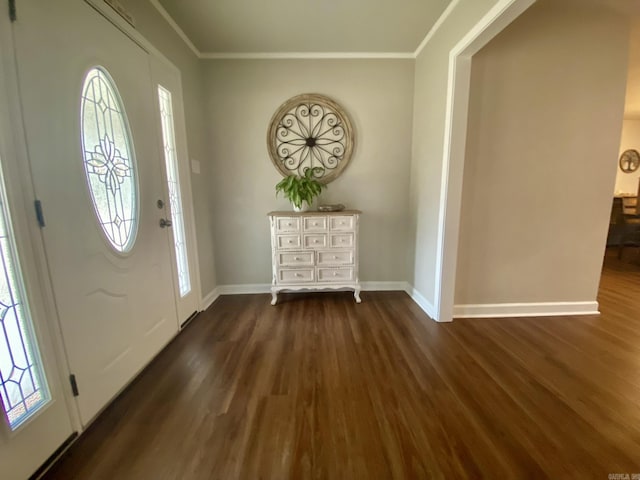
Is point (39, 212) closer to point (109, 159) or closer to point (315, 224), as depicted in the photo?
point (109, 159)

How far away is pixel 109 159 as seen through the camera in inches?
59.2

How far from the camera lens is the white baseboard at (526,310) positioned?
7.93 feet

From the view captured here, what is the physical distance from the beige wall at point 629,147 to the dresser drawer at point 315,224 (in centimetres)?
655

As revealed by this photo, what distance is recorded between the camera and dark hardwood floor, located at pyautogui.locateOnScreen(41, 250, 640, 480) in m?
1.11

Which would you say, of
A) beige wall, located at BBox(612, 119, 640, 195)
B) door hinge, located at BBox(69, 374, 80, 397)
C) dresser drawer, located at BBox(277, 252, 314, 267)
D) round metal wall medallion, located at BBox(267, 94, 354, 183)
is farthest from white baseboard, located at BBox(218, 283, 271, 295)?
beige wall, located at BBox(612, 119, 640, 195)

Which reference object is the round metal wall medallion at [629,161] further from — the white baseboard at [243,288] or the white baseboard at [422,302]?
the white baseboard at [243,288]

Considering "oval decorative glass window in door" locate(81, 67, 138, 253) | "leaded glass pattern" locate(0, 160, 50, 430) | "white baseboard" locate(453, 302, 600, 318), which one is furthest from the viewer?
"white baseboard" locate(453, 302, 600, 318)

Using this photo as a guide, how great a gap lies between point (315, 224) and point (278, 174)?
0.75 m

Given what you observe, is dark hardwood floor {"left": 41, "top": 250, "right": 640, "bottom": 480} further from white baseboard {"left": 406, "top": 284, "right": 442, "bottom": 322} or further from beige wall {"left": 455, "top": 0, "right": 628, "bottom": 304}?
beige wall {"left": 455, "top": 0, "right": 628, "bottom": 304}

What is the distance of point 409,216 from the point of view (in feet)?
9.71

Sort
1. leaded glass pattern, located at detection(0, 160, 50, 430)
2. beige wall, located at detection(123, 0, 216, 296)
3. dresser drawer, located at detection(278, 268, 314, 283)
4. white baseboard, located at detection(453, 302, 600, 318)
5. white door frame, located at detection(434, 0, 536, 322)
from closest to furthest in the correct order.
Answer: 1. leaded glass pattern, located at detection(0, 160, 50, 430)
2. white door frame, located at detection(434, 0, 536, 322)
3. beige wall, located at detection(123, 0, 216, 296)
4. white baseboard, located at detection(453, 302, 600, 318)
5. dresser drawer, located at detection(278, 268, 314, 283)

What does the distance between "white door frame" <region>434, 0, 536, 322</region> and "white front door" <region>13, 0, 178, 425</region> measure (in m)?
2.24

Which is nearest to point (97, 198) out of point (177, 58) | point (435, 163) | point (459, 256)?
point (177, 58)

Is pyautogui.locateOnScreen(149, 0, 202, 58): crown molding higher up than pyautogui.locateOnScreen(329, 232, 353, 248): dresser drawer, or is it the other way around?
pyautogui.locateOnScreen(149, 0, 202, 58): crown molding
